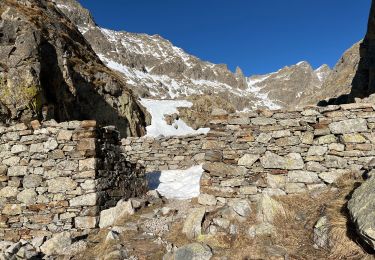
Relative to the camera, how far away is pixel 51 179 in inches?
316

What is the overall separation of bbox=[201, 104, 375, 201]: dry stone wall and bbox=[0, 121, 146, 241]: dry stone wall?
9.32 ft

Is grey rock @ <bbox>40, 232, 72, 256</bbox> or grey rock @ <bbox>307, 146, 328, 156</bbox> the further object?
grey rock @ <bbox>307, 146, 328, 156</bbox>

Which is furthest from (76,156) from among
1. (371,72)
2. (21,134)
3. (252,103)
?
(252,103)

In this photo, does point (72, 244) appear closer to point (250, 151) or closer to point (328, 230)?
point (250, 151)

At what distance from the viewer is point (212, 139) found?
8.23 metres

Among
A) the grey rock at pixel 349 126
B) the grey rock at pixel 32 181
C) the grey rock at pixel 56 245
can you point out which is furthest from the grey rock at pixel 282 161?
A: the grey rock at pixel 32 181

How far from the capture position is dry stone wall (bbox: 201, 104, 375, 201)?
7.31m

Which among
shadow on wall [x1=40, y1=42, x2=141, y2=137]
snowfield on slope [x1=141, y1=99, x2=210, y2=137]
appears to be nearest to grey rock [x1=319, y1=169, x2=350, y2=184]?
shadow on wall [x1=40, y1=42, x2=141, y2=137]

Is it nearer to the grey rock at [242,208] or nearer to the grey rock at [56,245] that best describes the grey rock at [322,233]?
the grey rock at [242,208]

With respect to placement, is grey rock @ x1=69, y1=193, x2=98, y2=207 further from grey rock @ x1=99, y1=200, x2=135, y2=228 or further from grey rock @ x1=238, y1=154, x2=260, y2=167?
grey rock @ x1=238, y1=154, x2=260, y2=167

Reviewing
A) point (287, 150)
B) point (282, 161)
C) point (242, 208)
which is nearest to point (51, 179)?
point (242, 208)

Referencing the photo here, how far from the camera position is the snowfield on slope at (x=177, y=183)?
1020 cm

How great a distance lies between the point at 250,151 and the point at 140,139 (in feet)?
25.3

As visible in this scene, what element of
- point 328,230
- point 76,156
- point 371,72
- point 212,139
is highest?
point 371,72
